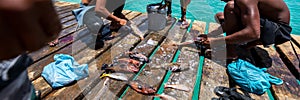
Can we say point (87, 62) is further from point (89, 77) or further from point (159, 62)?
point (159, 62)

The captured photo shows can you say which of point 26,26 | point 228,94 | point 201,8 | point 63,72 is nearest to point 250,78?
point 228,94

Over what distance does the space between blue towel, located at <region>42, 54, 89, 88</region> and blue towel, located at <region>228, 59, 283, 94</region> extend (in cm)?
187

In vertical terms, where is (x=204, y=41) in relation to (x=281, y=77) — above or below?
above

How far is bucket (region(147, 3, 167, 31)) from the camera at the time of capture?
4168 mm

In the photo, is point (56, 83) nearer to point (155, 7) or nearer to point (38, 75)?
point (38, 75)

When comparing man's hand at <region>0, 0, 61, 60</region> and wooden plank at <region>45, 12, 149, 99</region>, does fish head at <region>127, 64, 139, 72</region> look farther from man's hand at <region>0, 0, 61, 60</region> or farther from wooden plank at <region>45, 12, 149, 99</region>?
man's hand at <region>0, 0, 61, 60</region>

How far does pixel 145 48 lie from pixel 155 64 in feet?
1.78

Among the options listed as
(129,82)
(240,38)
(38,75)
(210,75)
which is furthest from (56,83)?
(240,38)

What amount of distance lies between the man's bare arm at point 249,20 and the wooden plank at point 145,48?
4.41 ft

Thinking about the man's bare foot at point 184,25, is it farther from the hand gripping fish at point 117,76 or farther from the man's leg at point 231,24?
the hand gripping fish at point 117,76

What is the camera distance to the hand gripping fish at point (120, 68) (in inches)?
105

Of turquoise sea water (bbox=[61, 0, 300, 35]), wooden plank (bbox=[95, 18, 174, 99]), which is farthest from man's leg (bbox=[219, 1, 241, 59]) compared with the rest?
turquoise sea water (bbox=[61, 0, 300, 35])

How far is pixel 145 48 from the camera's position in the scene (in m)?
3.41

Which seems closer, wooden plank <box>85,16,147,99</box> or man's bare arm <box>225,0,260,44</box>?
wooden plank <box>85,16,147,99</box>
